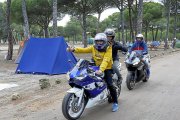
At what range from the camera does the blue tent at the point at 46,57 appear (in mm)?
14359

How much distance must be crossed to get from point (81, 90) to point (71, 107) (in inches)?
15.1

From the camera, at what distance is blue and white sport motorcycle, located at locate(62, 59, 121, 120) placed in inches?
258

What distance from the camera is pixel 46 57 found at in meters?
14.6

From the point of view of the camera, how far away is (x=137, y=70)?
10.8m

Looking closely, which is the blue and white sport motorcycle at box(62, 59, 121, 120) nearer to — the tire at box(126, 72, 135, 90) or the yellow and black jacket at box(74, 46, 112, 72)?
the yellow and black jacket at box(74, 46, 112, 72)

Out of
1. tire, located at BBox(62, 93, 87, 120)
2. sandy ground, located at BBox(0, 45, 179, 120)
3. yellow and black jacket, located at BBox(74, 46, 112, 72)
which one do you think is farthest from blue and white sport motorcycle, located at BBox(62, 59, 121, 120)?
sandy ground, located at BBox(0, 45, 179, 120)

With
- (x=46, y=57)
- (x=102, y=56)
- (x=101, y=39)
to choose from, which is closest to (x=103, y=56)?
(x=102, y=56)

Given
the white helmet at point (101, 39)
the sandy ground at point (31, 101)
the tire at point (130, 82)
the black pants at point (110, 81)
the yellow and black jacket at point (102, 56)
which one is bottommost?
the sandy ground at point (31, 101)

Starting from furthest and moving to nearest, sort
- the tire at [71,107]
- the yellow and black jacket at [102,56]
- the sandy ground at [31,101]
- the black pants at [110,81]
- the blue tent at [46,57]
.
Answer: the blue tent at [46,57] → the black pants at [110,81] → the sandy ground at [31,101] → the yellow and black jacket at [102,56] → the tire at [71,107]

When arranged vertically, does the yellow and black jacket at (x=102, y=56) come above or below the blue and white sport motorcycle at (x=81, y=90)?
above

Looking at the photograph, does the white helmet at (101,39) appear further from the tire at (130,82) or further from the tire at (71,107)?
the tire at (130,82)

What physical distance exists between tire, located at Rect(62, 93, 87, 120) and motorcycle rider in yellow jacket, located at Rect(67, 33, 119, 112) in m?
0.81

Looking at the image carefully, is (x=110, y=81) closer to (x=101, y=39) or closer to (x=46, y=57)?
(x=101, y=39)

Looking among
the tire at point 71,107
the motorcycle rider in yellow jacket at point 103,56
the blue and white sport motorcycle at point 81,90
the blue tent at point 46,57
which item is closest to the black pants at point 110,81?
the motorcycle rider in yellow jacket at point 103,56
